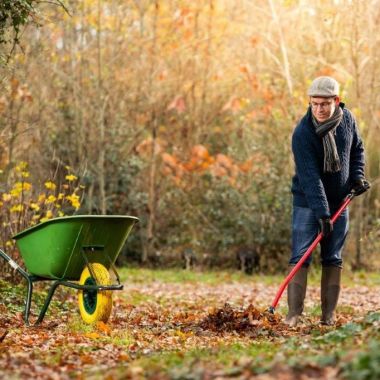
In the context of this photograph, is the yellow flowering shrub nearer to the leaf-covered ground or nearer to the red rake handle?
the leaf-covered ground

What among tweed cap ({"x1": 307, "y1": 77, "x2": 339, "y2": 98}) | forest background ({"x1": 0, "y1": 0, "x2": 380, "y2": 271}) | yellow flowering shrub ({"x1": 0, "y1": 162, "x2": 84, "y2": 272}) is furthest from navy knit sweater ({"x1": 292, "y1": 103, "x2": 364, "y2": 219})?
forest background ({"x1": 0, "y1": 0, "x2": 380, "y2": 271})

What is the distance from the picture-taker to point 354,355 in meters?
4.45

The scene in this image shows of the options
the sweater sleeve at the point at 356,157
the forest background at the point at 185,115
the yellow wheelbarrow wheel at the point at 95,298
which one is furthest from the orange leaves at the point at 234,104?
the yellow wheelbarrow wheel at the point at 95,298

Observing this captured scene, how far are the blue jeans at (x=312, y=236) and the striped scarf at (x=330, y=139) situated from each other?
388mm

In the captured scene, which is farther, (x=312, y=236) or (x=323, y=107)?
(x=312, y=236)

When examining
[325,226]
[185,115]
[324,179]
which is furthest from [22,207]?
[185,115]

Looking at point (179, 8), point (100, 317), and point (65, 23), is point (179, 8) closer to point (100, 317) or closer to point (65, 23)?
point (65, 23)

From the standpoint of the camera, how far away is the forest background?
51.4 ft

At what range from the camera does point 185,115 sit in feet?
58.6

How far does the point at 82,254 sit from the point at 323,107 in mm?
2183

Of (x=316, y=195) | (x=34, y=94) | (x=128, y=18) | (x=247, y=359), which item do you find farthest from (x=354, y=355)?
(x=128, y=18)

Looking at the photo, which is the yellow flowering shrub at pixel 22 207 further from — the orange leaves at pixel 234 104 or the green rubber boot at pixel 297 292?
the orange leaves at pixel 234 104

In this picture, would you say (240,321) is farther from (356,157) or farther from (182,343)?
(356,157)

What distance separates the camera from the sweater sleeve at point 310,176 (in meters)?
6.98
